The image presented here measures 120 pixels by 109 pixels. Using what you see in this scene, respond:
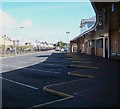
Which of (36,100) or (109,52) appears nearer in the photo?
(36,100)

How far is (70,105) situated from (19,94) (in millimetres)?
3160

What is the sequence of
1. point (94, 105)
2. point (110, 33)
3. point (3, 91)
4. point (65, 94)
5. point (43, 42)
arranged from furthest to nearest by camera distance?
point (43, 42) → point (110, 33) → point (3, 91) → point (65, 94) → point (94, 105)

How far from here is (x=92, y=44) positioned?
59406 mm

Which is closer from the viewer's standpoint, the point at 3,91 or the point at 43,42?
the point at 3,91

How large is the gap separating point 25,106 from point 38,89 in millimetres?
3583

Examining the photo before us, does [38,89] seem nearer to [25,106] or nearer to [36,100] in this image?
[36,100]

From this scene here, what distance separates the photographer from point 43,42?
200 m

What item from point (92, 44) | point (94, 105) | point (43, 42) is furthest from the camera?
point (43, 42)

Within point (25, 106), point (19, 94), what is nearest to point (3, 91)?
point (19, 94)

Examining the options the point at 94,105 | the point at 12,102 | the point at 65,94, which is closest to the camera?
the point at 94,105

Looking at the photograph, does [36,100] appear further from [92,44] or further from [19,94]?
[92,44]

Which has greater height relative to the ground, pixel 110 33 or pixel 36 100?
pixel 110 33

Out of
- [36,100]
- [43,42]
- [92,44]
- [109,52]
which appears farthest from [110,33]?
[43,42]

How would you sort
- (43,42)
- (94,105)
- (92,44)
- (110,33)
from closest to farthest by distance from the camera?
(94,105) → (110,33) → (92,44) → (43,42)
